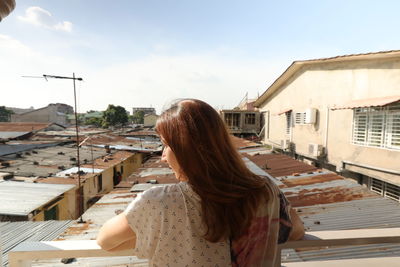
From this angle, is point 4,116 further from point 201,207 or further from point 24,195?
point 201,207

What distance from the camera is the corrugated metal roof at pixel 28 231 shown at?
172 inches

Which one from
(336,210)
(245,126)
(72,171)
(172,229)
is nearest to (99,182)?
(72,171)

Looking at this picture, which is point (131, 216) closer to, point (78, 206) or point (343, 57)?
point (78, 206)

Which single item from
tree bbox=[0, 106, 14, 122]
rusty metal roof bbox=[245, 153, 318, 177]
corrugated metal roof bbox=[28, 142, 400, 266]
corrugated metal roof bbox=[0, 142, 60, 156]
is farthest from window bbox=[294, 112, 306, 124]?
tree bbox=[0, 106, 14, 122]

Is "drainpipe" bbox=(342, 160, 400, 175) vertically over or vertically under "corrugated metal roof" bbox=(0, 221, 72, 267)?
over

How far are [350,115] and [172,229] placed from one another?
32.9ft

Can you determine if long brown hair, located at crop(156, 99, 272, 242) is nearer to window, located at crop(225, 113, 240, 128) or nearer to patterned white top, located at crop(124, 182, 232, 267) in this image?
patterned white top, located at crop(124, 182, 232, 267)

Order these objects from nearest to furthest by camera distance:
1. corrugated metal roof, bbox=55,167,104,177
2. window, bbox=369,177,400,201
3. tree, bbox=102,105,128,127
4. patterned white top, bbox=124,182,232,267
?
1. patterned white top, bbox=124,182,232,267
2. window, bbox=369,177,400,201
3. corrugated metal roof, bbox=55,167,104,177
4. tree, bbox=102,105,128,127

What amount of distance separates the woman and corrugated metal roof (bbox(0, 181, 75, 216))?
20.1 ft

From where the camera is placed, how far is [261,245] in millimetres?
848

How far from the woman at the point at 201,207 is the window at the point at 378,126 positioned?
835 cm

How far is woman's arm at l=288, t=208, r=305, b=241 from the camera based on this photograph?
1.03m

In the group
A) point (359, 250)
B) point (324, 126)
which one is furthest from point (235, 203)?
point (324, 126)

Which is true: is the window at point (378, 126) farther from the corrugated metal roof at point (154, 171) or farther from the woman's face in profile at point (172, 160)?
the woman's face in profile at point (172, 160)
